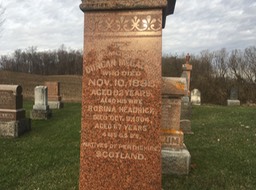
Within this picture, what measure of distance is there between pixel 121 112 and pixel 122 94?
0.70 feet

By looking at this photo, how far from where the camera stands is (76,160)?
708cm

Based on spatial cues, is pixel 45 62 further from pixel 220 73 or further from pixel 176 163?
pixel 176 163

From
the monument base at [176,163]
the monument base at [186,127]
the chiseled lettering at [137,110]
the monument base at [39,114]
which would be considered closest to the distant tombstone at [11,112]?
the monument base at [39,114]

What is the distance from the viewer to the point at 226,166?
21.5 ft

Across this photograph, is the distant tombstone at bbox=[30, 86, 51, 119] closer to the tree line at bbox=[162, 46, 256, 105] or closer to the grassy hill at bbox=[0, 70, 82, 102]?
the grassy hill at bbox=[0, 70, 82, 102]

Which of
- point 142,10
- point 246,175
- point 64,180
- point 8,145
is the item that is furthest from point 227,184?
point 8,145

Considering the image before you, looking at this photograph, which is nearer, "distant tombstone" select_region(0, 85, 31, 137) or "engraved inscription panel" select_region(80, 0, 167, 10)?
"engraved inscription panel" select_region(80, 0, 167, 10)

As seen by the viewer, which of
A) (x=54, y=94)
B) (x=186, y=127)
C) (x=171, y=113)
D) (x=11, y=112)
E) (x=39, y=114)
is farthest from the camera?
(x=54, y=94)

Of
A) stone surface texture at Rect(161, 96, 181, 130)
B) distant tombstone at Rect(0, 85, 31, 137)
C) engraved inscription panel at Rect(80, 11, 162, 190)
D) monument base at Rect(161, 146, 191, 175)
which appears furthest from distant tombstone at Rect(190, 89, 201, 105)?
engraved inscription panel at Rect(80, 11, 162, 190)

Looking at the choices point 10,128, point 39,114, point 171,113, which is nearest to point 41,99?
point 39,114

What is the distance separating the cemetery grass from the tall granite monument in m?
2.12

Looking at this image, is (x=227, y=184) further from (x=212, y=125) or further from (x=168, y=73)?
(x=168, y=73)

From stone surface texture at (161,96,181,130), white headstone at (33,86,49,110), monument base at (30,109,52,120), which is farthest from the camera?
white headstone at (33,86,49,110)

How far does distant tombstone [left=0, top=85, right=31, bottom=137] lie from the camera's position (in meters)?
10.4
